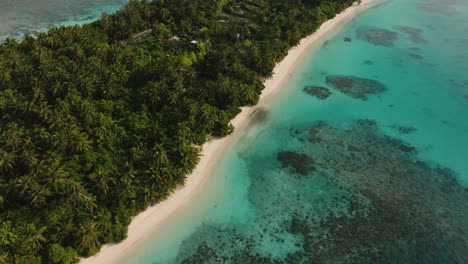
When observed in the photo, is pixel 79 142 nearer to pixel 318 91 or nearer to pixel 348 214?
pixel 348 214

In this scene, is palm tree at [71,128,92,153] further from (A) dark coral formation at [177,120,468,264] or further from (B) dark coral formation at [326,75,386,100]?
(B) dark coral formation at [326,75,386,100]

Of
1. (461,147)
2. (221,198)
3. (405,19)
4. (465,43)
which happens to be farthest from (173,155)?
(405,19)

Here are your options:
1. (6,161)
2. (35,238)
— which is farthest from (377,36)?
(35,238)

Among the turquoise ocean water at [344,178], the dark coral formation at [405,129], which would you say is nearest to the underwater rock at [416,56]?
the turquoise ocean water at [344,178]

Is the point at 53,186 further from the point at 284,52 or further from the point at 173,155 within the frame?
the point at 284,52

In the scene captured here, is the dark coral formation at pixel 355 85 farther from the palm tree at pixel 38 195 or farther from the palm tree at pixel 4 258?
the palm tree at pixel 4 258
